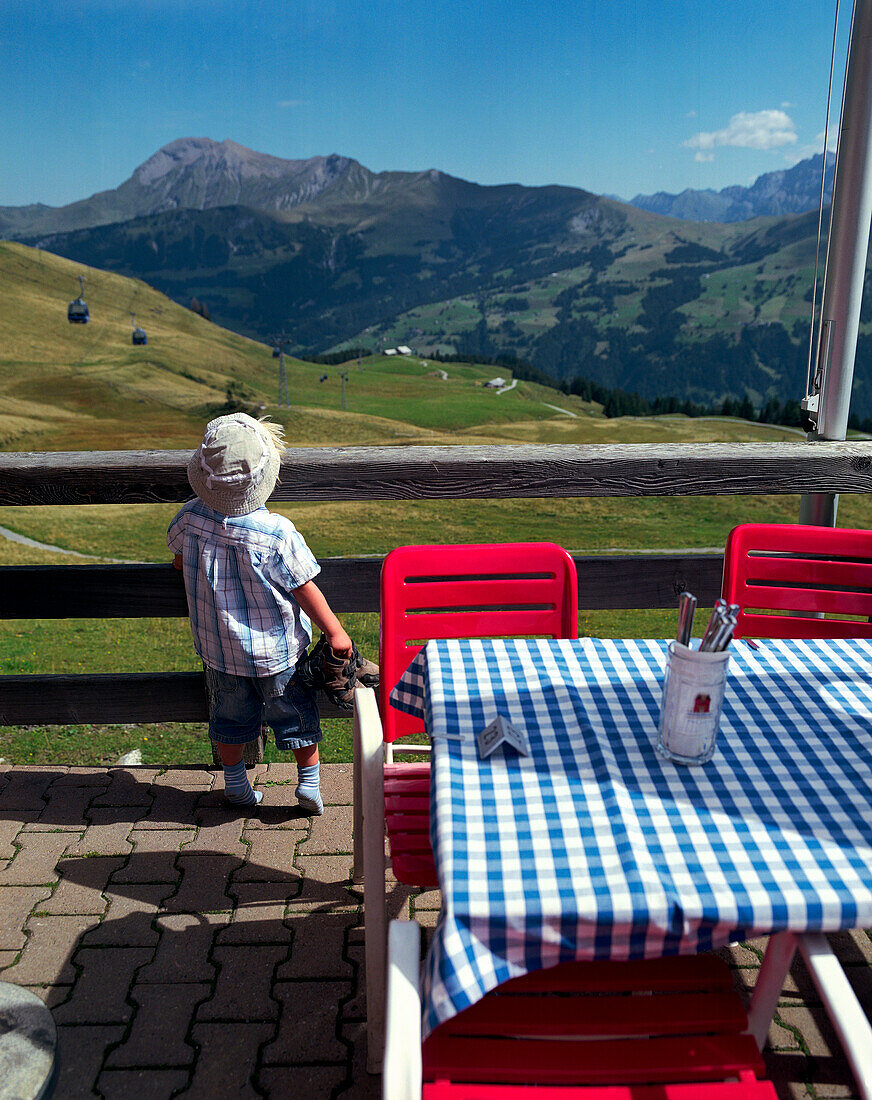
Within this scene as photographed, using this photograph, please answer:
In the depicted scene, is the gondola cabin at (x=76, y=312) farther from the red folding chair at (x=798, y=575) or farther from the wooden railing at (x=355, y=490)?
the red folding chair at (x=798, y=575)

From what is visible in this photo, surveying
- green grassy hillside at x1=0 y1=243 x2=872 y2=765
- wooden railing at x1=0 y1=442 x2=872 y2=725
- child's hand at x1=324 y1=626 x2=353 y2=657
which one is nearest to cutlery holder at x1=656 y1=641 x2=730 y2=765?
child's hand at x1=324 y1=626 x2=353 y2=657

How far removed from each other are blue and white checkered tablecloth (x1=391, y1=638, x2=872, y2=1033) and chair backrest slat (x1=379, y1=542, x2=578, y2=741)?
0.41 meters

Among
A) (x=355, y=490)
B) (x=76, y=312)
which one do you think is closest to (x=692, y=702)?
(x=355, y=490)

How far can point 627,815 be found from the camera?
1245 mm

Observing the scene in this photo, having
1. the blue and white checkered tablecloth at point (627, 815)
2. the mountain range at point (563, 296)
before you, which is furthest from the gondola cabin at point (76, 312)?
the blue and white checkered tablecloth at point (627, 815)

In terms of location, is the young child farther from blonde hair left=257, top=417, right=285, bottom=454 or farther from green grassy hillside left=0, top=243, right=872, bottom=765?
green grassy hillside left=0, top=243, right=872, bottom=765

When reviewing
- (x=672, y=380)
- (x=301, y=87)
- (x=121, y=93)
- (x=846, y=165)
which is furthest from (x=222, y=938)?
(x=301, y=87)

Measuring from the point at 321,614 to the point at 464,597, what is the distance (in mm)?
424

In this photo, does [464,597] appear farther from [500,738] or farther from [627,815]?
[627,815]

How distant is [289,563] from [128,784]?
126cm

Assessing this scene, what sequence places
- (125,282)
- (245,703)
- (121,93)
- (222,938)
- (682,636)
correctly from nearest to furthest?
(682,636) → (222,938) → (245,703) → (125,282) → (121,93)

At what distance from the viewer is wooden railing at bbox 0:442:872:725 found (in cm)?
270

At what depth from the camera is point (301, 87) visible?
637ft

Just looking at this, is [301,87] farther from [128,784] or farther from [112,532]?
[128,784]
